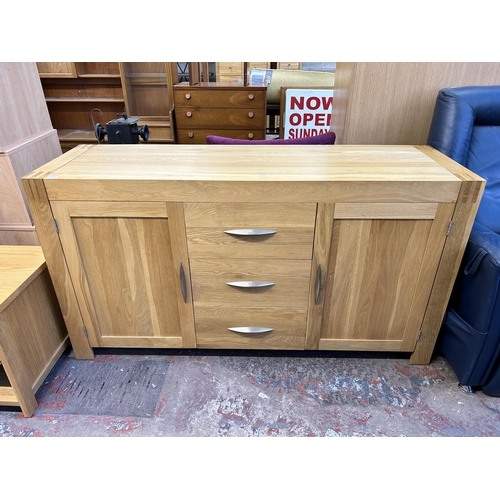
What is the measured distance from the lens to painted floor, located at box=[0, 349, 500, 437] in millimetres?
1244

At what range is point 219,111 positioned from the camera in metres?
3.14

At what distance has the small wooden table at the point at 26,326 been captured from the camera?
117 centimetres

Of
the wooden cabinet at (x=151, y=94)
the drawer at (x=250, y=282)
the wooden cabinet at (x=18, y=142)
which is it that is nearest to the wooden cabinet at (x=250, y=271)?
the drawer at (x=250, y=282)

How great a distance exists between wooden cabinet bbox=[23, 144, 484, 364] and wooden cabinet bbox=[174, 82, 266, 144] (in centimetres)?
182

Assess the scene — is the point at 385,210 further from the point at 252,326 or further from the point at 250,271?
the point at 252,326

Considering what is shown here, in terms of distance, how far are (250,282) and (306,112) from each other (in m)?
2.79

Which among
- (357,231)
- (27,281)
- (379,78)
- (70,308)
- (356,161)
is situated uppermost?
(379,78)

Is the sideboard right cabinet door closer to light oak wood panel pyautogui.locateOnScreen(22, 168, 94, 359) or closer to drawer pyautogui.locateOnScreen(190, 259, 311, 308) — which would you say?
drawer pyautogui.locateOnScreen(190, 259, 311, 308)

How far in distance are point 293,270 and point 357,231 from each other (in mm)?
262

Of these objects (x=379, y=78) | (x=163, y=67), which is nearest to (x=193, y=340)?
(x=379, y=78)

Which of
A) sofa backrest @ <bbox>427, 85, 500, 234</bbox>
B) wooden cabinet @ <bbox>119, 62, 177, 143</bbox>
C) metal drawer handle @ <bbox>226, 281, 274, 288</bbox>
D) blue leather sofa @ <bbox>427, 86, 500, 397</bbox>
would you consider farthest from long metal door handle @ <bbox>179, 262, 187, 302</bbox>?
wooden cabinet @ <bbox>119, 62, 177, 143</bbox>

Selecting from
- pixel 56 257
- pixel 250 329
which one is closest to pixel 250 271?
pixel 250 329

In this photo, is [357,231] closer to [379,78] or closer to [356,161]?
[356,161]

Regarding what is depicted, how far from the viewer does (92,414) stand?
1.29 metres
